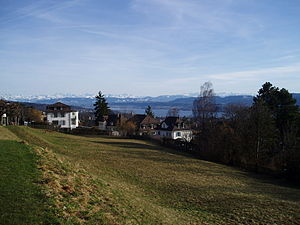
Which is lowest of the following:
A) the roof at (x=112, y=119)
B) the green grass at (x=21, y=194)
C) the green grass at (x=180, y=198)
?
the green grass at (x=180, y=198)

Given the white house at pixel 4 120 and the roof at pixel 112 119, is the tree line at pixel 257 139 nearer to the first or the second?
the white house at pixel 4 120

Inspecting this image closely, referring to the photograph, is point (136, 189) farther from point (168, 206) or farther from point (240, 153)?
point (240, 153)

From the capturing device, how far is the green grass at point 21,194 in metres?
6.90

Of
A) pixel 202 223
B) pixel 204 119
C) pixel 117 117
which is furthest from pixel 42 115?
pixel 202 223

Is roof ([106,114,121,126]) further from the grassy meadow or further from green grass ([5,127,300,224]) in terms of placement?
the grassy meadow

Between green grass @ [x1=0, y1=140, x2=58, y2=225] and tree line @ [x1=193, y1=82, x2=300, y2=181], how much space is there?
2427cm

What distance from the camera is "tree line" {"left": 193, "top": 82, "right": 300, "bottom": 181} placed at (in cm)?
2684

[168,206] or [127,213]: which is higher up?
[127,213]

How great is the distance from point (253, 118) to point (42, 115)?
247 ft

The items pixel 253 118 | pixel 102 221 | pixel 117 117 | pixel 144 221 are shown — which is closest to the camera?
pixel 102 221

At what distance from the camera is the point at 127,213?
9.51 meters

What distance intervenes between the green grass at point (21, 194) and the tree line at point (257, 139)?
79.6ft

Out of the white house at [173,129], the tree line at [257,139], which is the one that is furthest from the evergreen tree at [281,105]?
the white house at [173,129]

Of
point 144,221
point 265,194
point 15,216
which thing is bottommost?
point 265,194
